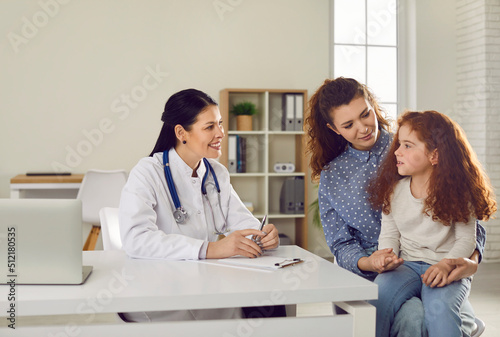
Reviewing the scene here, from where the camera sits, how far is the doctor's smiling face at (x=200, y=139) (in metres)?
2.05

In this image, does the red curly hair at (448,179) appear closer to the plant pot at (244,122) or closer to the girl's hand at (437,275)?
the girl's hand at (437,275)

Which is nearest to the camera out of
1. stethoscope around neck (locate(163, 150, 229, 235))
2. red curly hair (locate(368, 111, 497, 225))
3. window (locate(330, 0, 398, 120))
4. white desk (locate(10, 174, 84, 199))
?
red curly hair (locate(368, 111, 497, 225))

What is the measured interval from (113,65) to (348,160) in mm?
3442

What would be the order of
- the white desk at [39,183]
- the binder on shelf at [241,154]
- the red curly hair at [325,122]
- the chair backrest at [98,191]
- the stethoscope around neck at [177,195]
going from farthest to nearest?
the binder on shelf at [241,154] < the white desk at [39,183] < the chair backrest at [98,191] < the red curly hair at [325,122] < the stethoscope around neck at [177,195]

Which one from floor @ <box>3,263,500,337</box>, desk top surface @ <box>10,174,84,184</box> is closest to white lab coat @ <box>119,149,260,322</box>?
floor @ <box>3,263,500,337</box>

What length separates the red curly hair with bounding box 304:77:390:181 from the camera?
2014mm

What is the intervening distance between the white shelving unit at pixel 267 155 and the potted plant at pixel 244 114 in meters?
0.07

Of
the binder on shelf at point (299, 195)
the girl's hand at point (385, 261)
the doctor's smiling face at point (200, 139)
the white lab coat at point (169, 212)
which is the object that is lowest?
the binder on shelf at point (299, 195)

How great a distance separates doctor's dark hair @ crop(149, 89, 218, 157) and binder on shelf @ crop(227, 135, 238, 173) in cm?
277

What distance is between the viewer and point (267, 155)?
5000 millimetres

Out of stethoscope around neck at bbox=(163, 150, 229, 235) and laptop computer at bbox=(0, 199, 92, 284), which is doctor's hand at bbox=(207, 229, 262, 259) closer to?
stethoscope around neck at bbox=(163, 150, 229, 235)

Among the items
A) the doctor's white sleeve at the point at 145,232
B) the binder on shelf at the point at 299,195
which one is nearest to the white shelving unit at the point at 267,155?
the binder on shelf at the point at 299,195

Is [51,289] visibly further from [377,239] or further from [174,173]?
[377,239]

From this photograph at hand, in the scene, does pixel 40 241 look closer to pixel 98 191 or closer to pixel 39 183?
pixel 98 191
